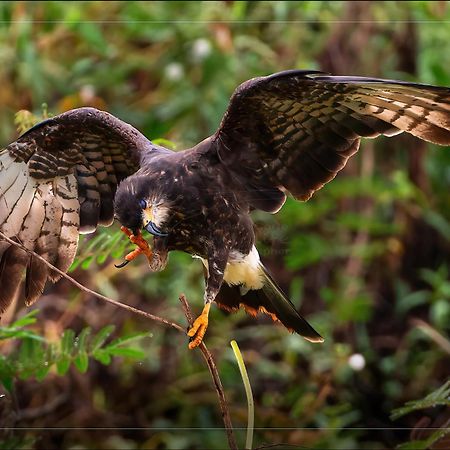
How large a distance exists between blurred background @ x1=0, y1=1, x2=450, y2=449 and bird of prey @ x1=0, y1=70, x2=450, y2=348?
1464 mm

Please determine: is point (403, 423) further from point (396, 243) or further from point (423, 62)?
point (423, 62)

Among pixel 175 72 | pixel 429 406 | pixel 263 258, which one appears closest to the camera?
pixel 429 406

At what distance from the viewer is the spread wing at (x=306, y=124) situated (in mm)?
3238

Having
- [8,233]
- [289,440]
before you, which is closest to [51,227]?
[8,233]

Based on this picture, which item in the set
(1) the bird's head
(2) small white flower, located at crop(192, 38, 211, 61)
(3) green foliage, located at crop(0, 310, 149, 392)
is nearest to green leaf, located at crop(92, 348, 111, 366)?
(3) green foliage, located at crop(0, 310, 149, 392)

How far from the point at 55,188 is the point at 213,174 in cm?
81

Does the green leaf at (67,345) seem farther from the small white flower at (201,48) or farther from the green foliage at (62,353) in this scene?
the small white flower at (201,48)

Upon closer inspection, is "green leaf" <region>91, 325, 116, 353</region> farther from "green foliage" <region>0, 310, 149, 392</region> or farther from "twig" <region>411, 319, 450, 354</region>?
"twig" <region>411, 319, 450, 354</region>

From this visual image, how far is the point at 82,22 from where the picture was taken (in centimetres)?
623

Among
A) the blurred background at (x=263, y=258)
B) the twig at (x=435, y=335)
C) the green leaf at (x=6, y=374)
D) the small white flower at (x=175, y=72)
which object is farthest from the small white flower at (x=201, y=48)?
the green leaf at (x=6, y=374)

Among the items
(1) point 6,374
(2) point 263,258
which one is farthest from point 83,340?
(2) point 263,258

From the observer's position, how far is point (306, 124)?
3598 mm

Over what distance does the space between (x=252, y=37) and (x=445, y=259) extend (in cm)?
191

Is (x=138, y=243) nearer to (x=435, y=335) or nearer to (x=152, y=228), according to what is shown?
(x=152, y=228)
